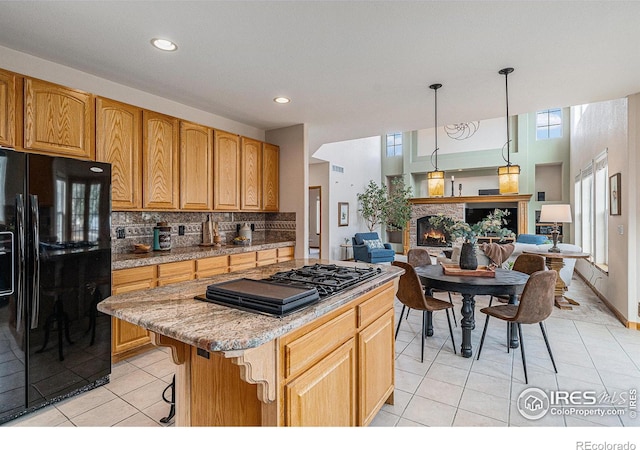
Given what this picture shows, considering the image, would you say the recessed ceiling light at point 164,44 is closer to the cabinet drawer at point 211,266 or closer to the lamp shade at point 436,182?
the cabinet drawer at point 211,266

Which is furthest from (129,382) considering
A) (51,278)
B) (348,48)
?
(348,48)

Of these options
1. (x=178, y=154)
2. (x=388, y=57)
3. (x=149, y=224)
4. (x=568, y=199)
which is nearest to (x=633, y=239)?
(x=388, y=57)

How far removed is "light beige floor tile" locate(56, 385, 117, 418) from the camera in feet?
7.00

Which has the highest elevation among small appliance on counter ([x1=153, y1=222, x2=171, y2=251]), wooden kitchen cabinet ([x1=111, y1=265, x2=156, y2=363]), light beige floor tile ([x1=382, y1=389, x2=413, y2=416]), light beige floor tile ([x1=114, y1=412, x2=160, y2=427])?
small appliance on counter ([x1=153, y1=222, x2=171, y2=251])

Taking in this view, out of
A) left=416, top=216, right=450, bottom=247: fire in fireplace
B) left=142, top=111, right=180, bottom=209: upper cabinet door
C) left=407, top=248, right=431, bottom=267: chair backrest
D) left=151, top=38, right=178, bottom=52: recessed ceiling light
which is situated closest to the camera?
left=151, top=38, right=178, bottom=52: recessed ceiling light

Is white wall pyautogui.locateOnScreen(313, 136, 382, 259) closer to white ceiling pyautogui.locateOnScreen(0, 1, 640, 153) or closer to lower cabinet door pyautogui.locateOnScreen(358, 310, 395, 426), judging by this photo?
white ceiling pyautogui.locateOnScreen(0, 1, 640, 153)

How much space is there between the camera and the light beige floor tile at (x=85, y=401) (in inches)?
84.0

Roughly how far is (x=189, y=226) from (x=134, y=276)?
50.3 inches

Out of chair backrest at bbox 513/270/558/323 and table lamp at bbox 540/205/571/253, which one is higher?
table lamp at bbox 540/205/571/253

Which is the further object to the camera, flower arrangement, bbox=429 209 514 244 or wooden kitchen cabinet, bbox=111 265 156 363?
flower arrangement, bbox=429 209 514 244

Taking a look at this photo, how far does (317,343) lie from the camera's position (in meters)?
1.39

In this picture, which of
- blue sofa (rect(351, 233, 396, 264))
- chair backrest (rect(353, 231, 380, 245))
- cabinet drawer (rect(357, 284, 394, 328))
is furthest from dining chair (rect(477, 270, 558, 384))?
chair backrest (rect(353, 231, 380, 245))

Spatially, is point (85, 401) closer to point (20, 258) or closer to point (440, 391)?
point (20, 258)

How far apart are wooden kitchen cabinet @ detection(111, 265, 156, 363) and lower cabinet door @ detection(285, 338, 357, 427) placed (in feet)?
6.42
